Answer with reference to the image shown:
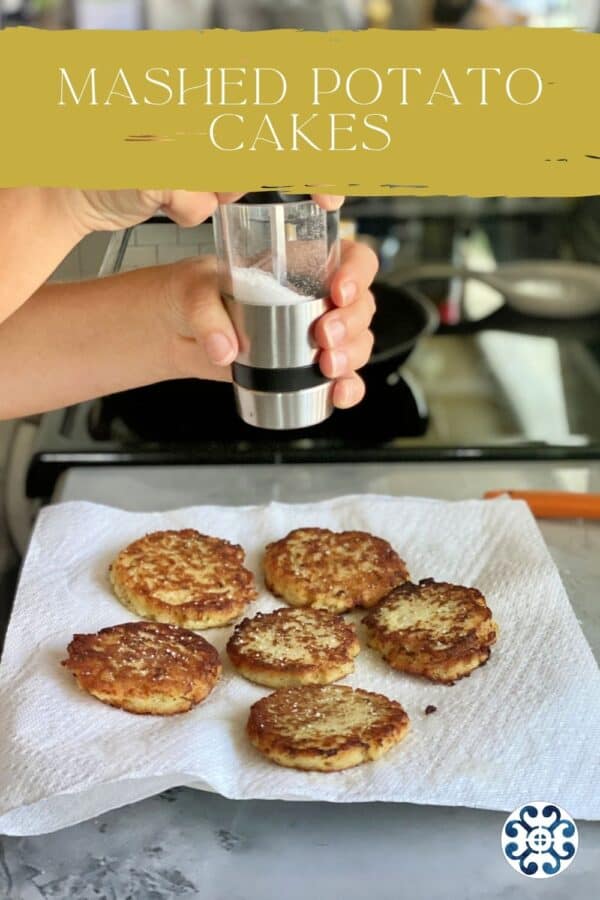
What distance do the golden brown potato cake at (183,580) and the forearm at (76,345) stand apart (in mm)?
187

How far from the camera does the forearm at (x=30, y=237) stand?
819 millimetres

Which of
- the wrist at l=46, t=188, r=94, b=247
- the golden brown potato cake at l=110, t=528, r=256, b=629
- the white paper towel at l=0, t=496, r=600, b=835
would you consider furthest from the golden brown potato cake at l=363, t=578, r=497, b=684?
the wrist at l=46, t=188, r=94, b=247

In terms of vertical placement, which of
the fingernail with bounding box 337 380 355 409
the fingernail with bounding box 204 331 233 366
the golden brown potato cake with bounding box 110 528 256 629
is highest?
the fingernail with bounding box 204 331 233 366

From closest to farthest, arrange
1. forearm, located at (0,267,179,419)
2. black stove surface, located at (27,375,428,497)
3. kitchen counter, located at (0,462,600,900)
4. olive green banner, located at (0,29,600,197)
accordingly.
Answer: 1. olive green banner, located at (0,29,600,197)
2. kitchen counter, located at (0,462,600,900)
3. forearm, located at (0,267,179,419)
4. black stove surface, located at (27,375,428,497)

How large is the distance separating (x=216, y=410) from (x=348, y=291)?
0.70 m

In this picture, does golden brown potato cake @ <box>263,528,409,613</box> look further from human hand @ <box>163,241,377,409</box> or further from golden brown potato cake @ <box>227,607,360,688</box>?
human hand @ <box>163,241,377,409</box>

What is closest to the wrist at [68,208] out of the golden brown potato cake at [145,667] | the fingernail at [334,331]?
the fingernail at [334,331]

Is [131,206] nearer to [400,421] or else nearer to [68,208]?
[68,208]

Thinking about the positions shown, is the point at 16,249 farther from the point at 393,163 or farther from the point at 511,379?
the point at 511,379

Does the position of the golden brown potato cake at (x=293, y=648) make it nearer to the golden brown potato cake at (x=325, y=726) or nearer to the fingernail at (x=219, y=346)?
the golden brown potato cake at (x=325, y=726)

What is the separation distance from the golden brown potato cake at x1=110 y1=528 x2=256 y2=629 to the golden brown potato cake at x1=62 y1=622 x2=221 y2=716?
5cm

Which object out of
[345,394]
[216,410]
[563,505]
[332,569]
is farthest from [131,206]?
[216,410]

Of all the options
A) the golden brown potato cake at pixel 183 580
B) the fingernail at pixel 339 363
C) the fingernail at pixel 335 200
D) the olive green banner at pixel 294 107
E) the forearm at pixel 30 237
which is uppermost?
the olive green banner at pixel 294 107

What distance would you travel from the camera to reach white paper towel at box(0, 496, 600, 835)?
0.91 m
